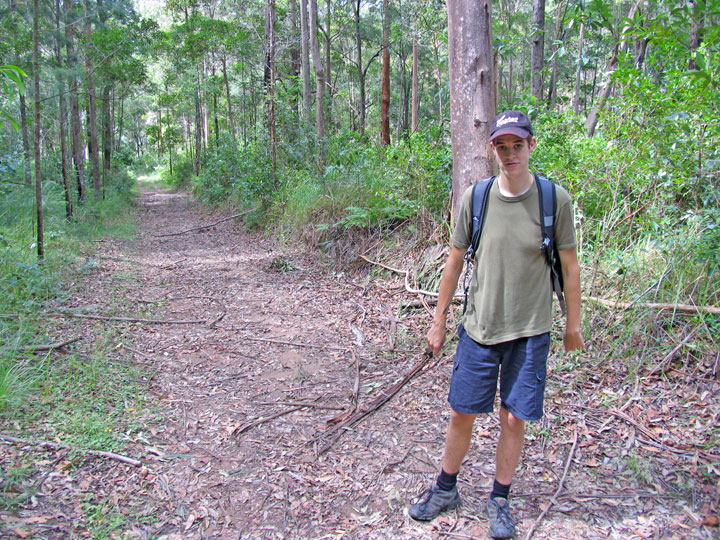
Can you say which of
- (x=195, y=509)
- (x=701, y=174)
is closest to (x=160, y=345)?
(x=195, y=509)

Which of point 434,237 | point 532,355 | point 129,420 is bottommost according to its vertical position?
point 129,420

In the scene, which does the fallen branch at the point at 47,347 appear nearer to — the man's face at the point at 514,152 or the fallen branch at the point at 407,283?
the fallen branch at the point at 407,283

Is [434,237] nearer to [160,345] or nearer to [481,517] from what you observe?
[160,345]

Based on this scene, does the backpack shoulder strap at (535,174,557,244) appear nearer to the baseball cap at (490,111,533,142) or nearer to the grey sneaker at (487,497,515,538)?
the baseball cap at (490,111,533,142)

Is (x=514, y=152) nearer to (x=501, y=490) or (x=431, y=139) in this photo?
(x=501, y=490)

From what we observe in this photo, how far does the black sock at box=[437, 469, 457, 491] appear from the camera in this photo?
97.5 inches

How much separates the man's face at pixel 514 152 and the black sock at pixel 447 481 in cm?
151

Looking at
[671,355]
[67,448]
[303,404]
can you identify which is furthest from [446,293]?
[67,448]

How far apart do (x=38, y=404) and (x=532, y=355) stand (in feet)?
10.5

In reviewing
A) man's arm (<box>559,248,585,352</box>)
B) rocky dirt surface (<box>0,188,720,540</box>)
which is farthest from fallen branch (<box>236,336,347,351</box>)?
man's arm (<box>559,248,585,352</box>)

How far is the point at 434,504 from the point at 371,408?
3.94 feet

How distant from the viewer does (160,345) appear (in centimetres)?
466

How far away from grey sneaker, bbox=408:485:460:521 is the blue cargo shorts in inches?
19.5

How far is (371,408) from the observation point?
3.63 metres
